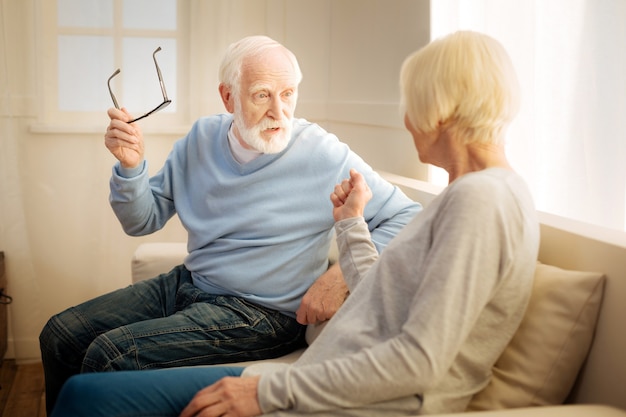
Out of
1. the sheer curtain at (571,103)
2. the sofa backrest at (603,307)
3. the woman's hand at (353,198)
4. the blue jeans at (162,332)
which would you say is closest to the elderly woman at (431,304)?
the sofa backrest at (603,307)

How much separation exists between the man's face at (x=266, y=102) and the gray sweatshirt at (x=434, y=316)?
0.84m

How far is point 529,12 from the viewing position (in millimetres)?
2113

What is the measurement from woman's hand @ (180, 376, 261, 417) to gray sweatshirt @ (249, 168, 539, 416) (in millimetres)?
25

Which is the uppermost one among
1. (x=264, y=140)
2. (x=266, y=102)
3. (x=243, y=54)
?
(x=243, y=54)

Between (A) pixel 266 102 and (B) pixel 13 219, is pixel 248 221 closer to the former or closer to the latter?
(A) pixel 266 102

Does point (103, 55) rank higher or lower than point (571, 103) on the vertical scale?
higher

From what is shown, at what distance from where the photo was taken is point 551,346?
1330mm

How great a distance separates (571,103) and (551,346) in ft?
2.71

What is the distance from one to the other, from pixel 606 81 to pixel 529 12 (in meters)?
0.39

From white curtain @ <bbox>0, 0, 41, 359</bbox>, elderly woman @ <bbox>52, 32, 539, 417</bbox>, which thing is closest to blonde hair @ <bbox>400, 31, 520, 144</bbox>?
elderly woman @ <bbox>52, 32, 539, 417</bbox>

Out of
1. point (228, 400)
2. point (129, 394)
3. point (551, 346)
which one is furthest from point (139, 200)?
point (551, 346)

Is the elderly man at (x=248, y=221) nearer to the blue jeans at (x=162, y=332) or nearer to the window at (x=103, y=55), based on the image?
the blue jeans at (x=162, y=332)

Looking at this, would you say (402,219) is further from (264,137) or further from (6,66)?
(6,66)

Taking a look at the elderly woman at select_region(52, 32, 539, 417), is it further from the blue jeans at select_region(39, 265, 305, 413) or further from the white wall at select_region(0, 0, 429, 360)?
the white wall at select_region(0, 0, 429, 360)
